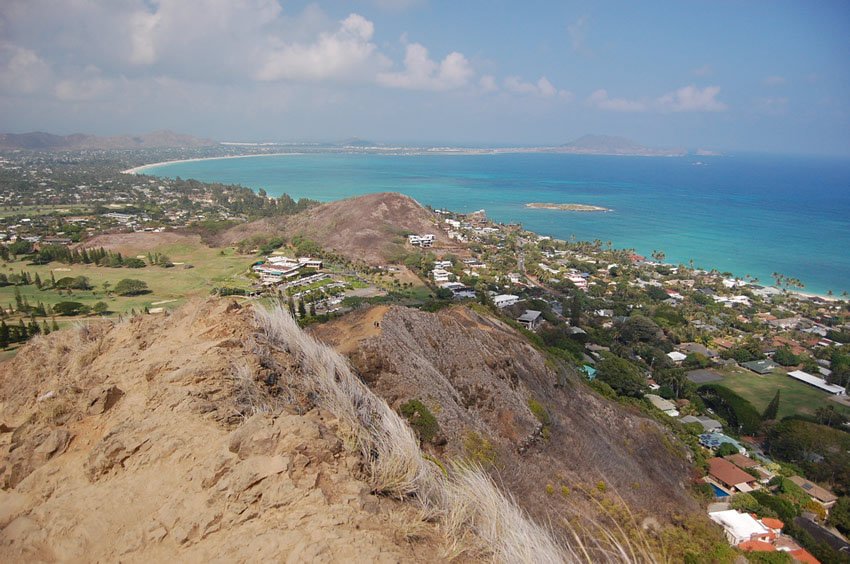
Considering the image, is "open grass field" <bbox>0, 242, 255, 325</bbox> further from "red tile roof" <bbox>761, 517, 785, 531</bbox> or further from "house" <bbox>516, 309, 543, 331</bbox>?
"red tile roof" <bbox>761, 517, 785, 531</bbox>

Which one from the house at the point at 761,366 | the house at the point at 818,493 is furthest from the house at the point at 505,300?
the house at the point at 818,493

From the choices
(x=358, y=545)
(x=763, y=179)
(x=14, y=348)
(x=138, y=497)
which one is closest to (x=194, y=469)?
(x=138, y=497)

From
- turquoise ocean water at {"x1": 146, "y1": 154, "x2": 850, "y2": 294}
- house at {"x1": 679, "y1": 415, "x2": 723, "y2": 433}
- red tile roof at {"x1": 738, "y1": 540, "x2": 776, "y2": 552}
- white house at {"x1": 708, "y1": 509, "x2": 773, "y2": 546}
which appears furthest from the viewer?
turquoise ocean water at {"x1": 146, "y1": 154, "x2": 850, "y2": 294}

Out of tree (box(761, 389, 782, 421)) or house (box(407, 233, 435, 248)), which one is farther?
house (box(407, 233, 435, 248))

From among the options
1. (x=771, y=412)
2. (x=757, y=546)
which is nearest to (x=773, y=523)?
(x=757, y=546)

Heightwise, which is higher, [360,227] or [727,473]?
[360,227]

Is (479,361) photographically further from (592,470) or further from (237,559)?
(237,559)

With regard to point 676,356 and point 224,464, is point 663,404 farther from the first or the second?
point 224,464

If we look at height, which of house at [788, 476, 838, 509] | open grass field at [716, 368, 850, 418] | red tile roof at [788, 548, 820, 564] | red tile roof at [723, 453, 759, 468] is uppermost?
red tile roof at [788, 548, 820, 564]

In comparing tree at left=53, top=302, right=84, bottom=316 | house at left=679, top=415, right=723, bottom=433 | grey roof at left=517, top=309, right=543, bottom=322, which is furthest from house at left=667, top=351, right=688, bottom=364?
tree at left=53, top=302, right=84, bottom=316
